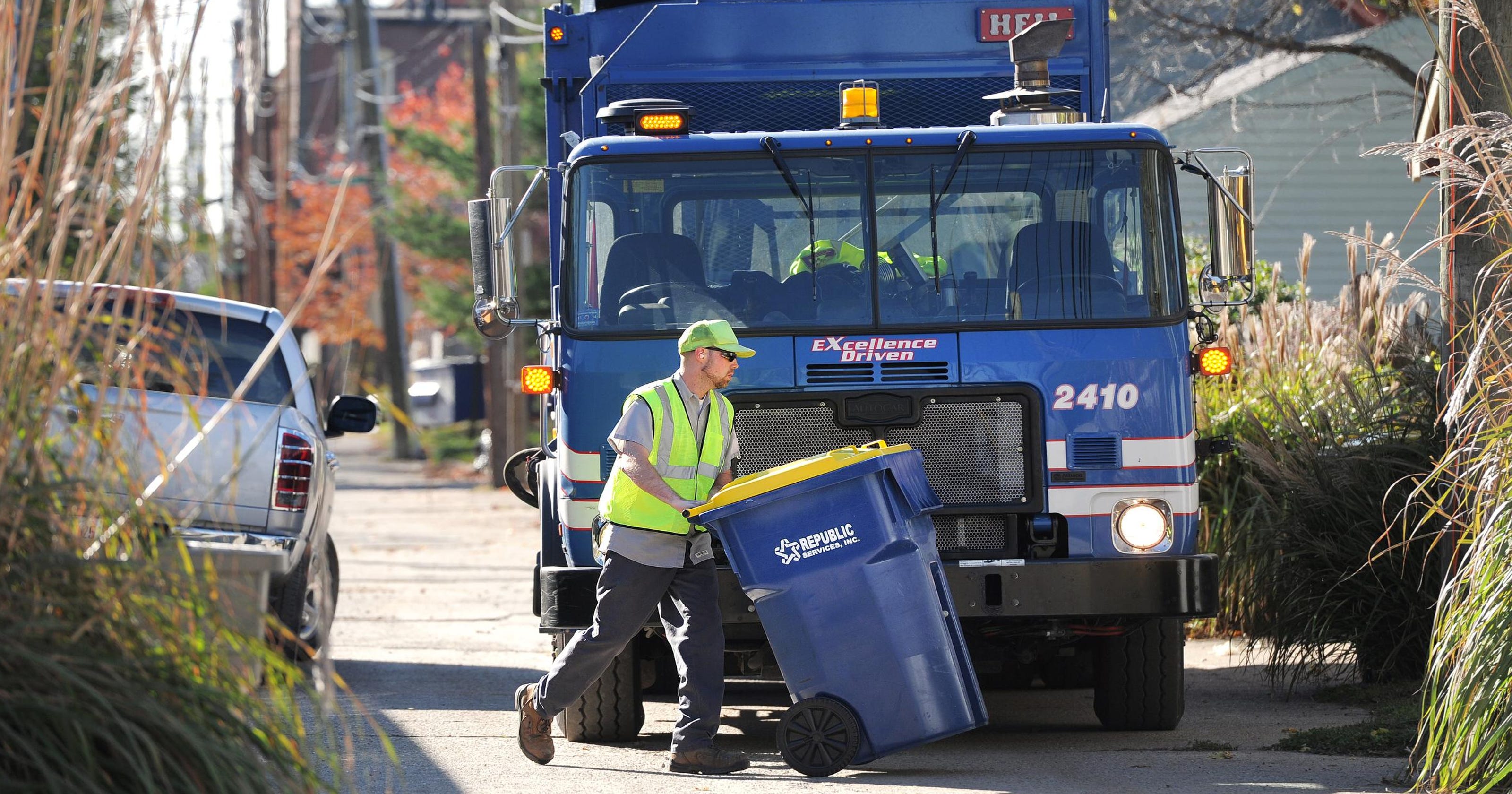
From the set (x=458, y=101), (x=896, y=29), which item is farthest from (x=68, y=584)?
(x=458, y=101)

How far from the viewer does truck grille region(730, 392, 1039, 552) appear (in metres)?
7.21

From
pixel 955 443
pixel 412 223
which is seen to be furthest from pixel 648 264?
pixel 412 223

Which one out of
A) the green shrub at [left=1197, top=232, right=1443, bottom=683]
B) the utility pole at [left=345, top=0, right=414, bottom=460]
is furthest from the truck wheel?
the utility pole at [left=345, top=0, right=414, bottom=460]

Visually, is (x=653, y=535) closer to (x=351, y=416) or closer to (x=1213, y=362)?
A: (x=1213, y=362)

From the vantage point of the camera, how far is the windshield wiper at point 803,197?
24.3 feet

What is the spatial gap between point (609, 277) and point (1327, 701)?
3929mm

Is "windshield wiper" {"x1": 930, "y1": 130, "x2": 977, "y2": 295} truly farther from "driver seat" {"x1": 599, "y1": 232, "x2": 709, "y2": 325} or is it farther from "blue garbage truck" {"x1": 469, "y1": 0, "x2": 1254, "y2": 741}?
"driver seat" {"x1": 599, "y1": 232, "x2": 709, "y2": 325}

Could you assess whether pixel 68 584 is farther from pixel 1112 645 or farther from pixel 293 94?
pixel 293 94

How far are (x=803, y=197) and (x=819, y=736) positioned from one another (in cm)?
221

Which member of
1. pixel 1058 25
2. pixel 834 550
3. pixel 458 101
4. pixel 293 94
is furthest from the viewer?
pixel 458 101

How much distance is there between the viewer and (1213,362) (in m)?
7.52

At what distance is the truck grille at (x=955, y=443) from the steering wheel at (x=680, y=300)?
1.25 feet

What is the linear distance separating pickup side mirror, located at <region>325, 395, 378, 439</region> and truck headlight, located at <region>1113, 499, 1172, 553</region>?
4013 millimetres

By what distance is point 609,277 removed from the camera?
738cm
